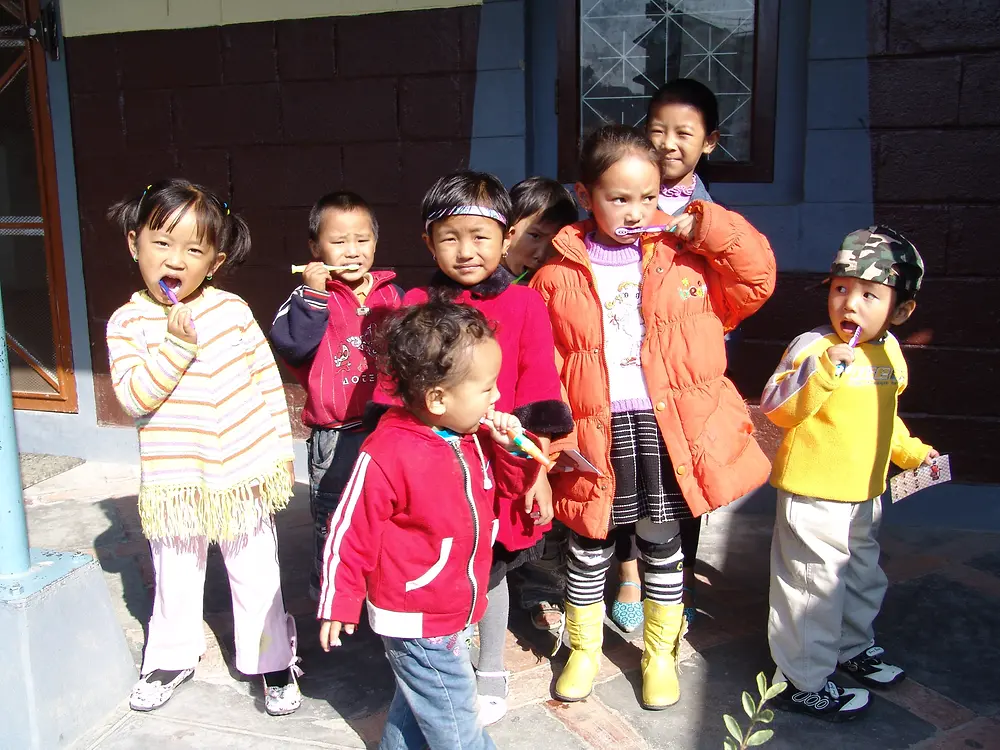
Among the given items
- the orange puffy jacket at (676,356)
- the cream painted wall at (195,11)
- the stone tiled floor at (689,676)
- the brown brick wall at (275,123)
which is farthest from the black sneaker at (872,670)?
the cream painted wall at (195,11)

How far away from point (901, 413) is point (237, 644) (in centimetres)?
266

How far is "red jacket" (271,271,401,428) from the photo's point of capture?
8.02ft

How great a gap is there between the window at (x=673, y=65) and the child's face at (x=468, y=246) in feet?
5.77

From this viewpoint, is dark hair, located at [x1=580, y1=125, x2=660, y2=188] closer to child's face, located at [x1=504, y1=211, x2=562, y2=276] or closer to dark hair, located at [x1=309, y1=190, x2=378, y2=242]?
child's face, located at [x1=504, y1=211, x2=562, y2=276]

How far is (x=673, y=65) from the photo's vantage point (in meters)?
3.79

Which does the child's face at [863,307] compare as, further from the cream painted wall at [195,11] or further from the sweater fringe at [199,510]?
the cream painted wall at [195,11]

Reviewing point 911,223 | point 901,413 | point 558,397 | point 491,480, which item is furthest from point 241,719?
point 911,223

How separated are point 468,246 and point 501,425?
0.48 meters

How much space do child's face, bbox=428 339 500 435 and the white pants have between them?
866 millimetres

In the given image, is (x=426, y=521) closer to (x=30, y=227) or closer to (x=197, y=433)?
(x=197, y=433)

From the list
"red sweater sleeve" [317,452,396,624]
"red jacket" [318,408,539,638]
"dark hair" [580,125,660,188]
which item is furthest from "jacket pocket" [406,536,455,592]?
"dark hair" [580,125,660,188]

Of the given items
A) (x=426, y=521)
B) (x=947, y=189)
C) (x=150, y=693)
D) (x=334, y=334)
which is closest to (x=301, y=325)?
(x=334, y=334)

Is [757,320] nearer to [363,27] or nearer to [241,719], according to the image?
[363,27]

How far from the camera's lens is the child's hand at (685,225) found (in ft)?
7.58
